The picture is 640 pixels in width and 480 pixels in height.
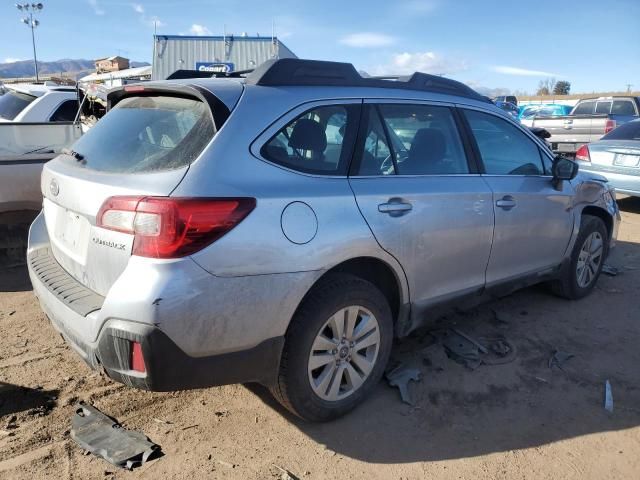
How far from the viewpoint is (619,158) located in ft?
27.7

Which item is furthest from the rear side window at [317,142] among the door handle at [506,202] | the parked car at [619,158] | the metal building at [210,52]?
the metal building at [210,52]

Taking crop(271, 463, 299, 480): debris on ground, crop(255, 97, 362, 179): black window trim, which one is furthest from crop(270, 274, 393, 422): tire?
crop(255, 97, 362, 179): black window trim

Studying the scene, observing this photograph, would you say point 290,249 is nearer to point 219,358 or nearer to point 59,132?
point 219,358

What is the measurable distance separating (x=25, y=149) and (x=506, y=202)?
17.1 ft

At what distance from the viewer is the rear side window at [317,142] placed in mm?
2602

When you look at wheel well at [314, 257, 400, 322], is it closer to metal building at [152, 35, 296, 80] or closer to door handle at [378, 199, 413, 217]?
door handle at [378, 199, 413, 217]

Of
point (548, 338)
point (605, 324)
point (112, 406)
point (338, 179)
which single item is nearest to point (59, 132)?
point (112, 406)

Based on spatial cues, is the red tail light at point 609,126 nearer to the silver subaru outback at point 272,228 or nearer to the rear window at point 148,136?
the silver subaru outback at point 272,228

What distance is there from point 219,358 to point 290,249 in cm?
59

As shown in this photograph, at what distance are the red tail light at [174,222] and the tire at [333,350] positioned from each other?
64 cm

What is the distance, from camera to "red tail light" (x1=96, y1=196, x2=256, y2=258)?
2.19 metres

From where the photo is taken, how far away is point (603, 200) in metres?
4.84

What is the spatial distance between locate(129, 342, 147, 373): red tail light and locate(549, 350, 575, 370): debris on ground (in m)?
2.74

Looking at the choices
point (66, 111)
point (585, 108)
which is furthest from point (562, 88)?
point (66, 111)
